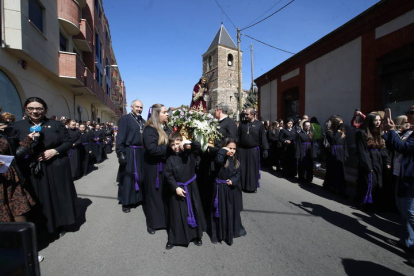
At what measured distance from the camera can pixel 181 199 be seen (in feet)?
9.57

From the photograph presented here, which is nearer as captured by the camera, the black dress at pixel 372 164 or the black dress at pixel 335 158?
the black dress at pixel 372 164

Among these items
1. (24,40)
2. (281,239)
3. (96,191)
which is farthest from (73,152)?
(281,239)

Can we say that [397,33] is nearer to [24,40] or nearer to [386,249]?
[386,249]

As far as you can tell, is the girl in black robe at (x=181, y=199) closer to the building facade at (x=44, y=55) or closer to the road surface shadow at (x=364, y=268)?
the road surface shadow at (x=364, y=268)

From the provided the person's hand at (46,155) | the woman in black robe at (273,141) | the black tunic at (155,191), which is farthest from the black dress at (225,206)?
the woman in black robe at (273,141)

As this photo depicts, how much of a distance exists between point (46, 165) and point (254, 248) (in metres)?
3.10

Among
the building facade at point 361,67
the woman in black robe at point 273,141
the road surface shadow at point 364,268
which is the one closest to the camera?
the road surface shadow at point 364,268

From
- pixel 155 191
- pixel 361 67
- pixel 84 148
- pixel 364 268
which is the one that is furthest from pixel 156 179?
pixel 361 67

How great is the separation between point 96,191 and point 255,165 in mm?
4379

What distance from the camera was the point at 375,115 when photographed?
163 inches

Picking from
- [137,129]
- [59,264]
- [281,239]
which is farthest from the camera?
[137,129]

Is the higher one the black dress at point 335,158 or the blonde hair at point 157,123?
the blonde hair at point 157,123

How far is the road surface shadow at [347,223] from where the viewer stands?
3.06m

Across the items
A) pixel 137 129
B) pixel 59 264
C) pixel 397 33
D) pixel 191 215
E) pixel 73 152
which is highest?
pixel 397 33
